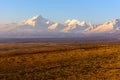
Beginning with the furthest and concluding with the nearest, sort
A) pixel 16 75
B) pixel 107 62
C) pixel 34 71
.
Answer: pixel 107 62
pixel 34 71
pixel 16 75

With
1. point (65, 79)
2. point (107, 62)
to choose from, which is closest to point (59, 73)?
point (65, 79)

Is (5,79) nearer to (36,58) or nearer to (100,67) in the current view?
(100,67)

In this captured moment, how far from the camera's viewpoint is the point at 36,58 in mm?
33031

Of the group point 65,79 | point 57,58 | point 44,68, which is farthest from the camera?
point 57,58

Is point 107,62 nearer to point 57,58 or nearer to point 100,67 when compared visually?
point 100,67

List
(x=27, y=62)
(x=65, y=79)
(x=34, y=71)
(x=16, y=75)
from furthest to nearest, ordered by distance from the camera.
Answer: (x=27, y=62) → (x=34, y=71) → (x=16, y=75) → (x=65, y=79)

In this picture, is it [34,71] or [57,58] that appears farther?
[57,58]

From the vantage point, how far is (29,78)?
21.5 m

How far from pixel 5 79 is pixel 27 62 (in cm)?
906

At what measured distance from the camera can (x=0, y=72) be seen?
24734 millimetres

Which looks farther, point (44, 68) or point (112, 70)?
Answer: point (44, 68)

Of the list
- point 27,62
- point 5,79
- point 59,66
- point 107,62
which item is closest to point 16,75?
point 5,79

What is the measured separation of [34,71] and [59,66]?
3254mm

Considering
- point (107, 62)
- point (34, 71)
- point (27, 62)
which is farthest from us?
point (27, 62)
